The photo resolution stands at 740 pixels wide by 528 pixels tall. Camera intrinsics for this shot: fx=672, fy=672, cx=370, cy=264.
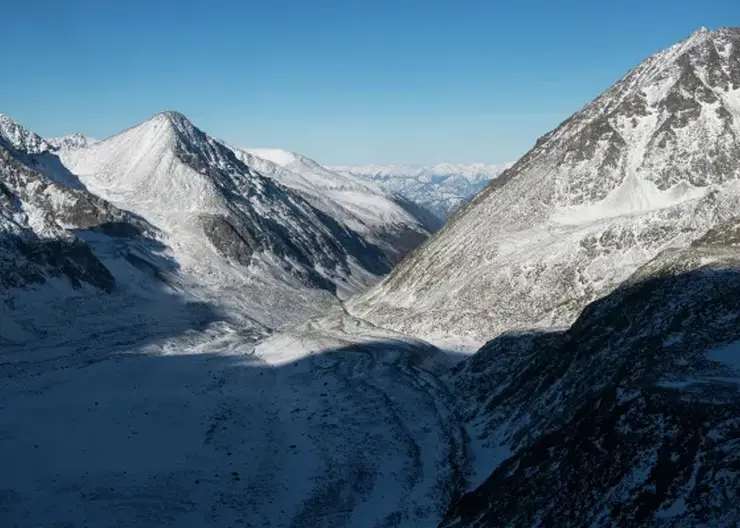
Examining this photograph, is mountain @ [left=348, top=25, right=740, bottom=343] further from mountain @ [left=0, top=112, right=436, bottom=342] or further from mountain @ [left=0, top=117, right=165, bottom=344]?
mountain @ [left=0, top=117, right=165, bottom=344]

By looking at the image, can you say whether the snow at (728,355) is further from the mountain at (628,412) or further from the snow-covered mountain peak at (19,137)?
the snow-covered mountain peak at (19,137)

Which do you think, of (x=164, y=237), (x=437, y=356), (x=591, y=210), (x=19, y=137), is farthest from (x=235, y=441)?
(x=19, y=137)

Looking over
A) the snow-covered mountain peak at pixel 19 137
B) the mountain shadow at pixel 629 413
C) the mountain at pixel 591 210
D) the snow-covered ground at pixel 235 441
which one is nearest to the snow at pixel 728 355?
the mountain shadow at pixel 629 413

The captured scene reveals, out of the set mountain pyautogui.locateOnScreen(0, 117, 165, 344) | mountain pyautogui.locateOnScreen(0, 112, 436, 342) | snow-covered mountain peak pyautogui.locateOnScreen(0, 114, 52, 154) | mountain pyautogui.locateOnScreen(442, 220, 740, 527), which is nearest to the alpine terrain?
mountain pyautogui.locateOnScreen(442, 220, 740, 527)

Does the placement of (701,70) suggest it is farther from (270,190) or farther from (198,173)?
(270,190)

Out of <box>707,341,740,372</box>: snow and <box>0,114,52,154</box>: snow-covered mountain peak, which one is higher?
<box>0,114,52,154</box>: snow-covered mountain peak

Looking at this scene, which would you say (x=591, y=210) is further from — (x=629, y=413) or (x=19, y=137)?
(x=19, y=137)

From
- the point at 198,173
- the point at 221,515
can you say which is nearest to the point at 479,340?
the point at 221,515
